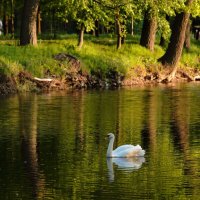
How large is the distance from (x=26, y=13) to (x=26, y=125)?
16.2 m

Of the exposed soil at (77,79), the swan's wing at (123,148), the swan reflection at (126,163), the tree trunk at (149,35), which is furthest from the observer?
the tree trunk at (149,35)

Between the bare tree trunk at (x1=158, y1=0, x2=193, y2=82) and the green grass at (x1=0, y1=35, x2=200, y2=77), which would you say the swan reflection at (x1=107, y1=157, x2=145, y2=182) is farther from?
the bare tree trunk at (x1=158, y1=0, x2=193, y2=82)

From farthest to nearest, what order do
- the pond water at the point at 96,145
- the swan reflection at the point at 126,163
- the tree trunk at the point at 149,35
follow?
1. the tree trunk at the point at 149,35
2. the swan reflection at the point at 126,163
3. the pond water at the point at 96,145

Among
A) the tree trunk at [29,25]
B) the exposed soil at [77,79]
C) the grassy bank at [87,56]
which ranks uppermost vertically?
the tree trunk at [29,25]

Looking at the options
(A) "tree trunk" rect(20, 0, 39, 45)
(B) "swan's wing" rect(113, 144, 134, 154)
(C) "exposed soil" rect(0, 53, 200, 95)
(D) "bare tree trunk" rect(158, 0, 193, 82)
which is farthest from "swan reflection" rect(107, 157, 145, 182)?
(D) "bare tree trunk" rect(158, 0, 193, 82)

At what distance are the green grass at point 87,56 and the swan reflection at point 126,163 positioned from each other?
17374mm

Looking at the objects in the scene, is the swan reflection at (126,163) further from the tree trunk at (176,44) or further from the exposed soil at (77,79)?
the tree trunk at (176,44)

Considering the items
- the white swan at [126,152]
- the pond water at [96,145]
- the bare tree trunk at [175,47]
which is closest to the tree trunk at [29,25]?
the pond water at [96,145]

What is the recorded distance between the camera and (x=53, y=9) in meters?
48.8

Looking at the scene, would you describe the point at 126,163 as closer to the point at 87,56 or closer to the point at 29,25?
the point at 29,25

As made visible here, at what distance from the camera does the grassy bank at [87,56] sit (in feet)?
126

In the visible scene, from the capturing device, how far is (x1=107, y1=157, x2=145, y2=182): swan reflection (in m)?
18.8

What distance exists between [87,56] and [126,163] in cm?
2374

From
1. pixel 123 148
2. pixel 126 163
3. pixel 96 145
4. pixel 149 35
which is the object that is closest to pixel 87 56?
pixel 149 35
